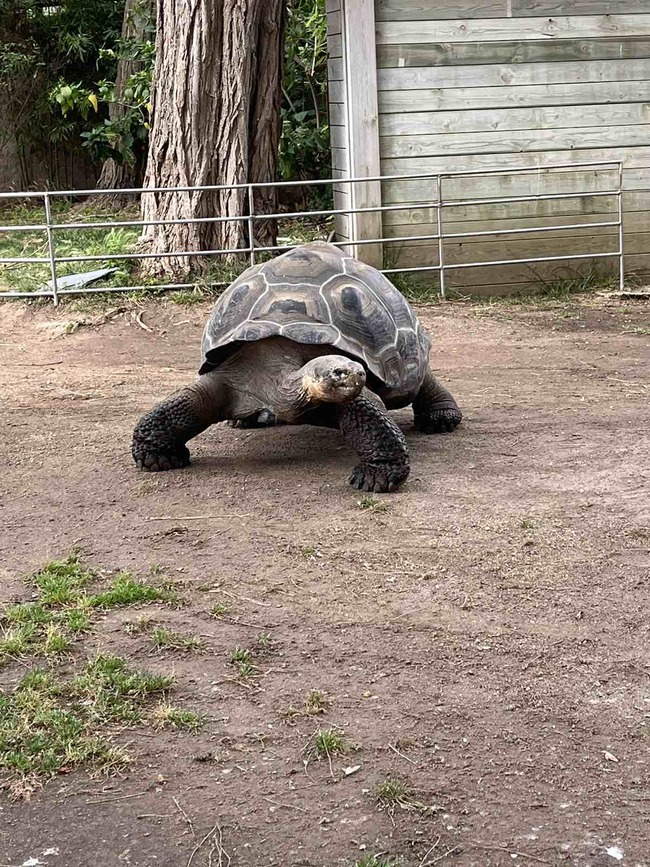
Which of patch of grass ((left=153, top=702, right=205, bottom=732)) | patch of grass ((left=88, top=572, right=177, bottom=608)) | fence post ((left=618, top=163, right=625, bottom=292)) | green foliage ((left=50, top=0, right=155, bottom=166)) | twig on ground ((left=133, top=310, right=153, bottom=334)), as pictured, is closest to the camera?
patch of grass ((left=153, top=702, right=205, bottom=732))

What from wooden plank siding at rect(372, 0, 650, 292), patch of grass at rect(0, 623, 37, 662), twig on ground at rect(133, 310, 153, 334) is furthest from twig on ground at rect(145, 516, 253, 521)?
wooden plank siding at rect(372, 0, 650, 292)

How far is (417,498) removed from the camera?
491 centimetres

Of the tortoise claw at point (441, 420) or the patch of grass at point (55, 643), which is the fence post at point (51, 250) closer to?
the tortoise claw at point (441, 420)

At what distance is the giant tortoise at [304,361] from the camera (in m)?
5.04

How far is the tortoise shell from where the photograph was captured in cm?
522

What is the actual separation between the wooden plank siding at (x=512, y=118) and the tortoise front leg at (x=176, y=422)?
4705 mm

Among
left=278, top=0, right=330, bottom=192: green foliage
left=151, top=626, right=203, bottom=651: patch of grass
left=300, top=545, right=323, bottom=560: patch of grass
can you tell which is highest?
left=278, top=0, right=330, bottom=192: green foliage

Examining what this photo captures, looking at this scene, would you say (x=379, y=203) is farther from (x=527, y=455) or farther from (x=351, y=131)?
(x=527, y=455)

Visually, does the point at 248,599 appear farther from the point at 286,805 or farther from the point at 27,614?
the point at 286,805

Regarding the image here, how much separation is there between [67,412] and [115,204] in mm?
7917

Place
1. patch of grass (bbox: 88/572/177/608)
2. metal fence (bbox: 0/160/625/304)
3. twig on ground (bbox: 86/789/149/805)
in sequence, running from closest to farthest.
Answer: twig on ground (bbox: 86/789/149/805)
patch of grass (bbox: 88/572/177/608)
metal fence (bbox: 0/160/625/304)

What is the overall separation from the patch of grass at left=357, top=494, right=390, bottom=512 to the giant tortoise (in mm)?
138

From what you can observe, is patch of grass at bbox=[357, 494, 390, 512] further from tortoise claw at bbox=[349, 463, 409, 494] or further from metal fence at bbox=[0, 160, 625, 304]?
metal fence at bbox=[0, 160, 625, 304]

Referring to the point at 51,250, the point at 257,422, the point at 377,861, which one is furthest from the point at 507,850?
the point at 51,250
